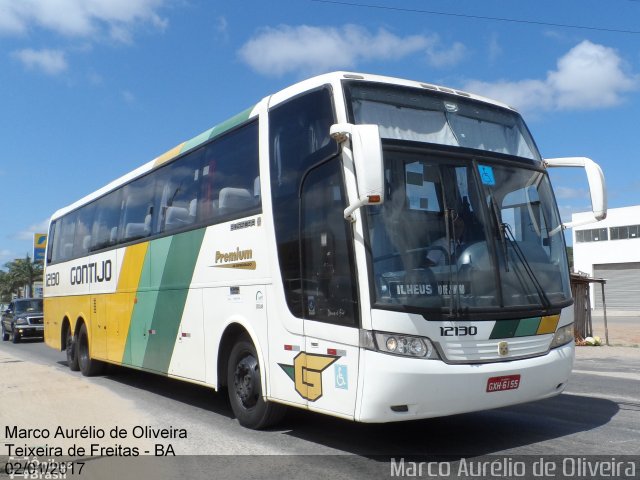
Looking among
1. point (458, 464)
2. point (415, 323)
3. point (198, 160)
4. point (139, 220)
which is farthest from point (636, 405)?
point (139, 220)

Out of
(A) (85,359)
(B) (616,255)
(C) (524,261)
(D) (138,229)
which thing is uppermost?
(B) (616,255)

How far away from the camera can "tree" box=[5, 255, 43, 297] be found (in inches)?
2731

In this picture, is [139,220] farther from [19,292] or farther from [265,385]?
[19,292]

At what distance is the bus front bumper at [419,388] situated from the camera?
221 inches

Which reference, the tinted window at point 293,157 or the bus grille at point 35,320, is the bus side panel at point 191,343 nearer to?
the tinted window at point 293,157

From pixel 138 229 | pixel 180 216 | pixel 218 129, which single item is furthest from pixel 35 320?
pixel 218 129

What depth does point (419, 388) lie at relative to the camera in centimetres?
564

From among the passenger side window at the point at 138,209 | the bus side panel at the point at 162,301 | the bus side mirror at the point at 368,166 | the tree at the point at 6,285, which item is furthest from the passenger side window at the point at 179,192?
the tree at the point at 6,285

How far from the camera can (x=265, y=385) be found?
7.11m

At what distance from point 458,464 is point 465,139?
3.14 meters

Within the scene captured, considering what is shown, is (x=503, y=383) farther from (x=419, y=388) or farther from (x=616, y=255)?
(x=616, y=255)

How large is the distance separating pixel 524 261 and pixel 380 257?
62.1 inches

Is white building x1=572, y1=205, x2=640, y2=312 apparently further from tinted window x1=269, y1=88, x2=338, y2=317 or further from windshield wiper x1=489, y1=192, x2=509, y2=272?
tinted window x1=269, y1=88, x2=338, y2=317

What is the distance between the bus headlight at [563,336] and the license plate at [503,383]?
2.39 feet
